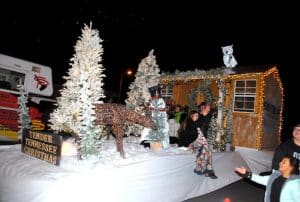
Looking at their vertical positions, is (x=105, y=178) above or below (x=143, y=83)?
below

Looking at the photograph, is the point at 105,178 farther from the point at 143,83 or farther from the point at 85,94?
the point at 143,83

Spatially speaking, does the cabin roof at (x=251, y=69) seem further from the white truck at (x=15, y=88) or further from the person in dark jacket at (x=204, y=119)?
the white truck at (x=15, y=88)

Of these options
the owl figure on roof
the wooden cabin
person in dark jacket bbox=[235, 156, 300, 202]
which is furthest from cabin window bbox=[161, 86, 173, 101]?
person in dark jacket bbox=[235, 156, 300, 202]

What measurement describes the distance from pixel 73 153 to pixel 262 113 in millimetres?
8023

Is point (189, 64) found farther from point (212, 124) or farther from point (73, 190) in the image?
point (73, 190)

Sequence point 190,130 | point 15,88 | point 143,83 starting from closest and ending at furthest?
point 190,130, point 15,88, point 143,83

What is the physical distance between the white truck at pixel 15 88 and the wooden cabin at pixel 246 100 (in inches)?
233

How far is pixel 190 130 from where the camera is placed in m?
7.75

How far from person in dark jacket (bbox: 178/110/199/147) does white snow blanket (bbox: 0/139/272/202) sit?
61 centimetres

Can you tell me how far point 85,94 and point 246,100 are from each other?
8.20m

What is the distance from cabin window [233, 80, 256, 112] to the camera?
11672 millimetres

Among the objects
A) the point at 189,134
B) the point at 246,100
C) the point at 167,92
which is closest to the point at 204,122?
the point at 189,134

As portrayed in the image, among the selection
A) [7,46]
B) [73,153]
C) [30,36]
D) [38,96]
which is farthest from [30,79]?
[7,46]

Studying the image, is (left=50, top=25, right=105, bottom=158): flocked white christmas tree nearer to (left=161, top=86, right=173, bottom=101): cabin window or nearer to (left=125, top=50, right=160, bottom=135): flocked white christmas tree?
(left=125, top=50, right=160, bottom=135): flocked white christmas tree
